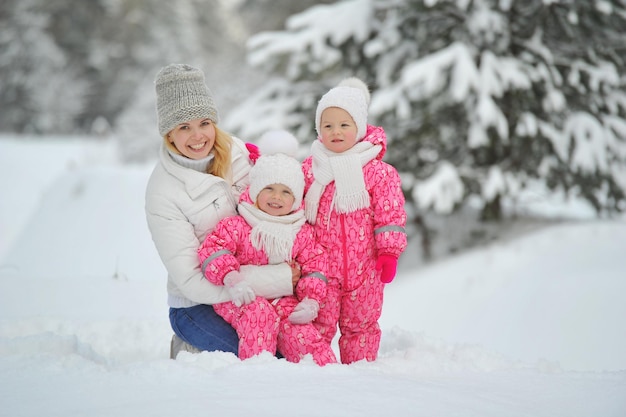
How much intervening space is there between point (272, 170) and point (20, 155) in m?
18.6

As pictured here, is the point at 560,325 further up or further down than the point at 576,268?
further down

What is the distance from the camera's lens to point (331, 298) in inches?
113

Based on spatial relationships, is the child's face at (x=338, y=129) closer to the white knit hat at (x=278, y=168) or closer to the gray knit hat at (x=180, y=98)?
the white knit hat at (x=278, y=168)

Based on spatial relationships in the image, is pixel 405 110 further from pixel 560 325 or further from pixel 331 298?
pixel 331 298

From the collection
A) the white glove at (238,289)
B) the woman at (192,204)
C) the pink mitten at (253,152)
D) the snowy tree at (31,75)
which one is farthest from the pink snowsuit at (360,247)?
the snowy tree at (31,75)

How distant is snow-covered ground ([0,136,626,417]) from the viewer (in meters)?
1.97

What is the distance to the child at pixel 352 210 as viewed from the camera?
2.83m

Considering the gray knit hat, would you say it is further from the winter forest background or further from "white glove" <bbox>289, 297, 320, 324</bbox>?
the winter forest background

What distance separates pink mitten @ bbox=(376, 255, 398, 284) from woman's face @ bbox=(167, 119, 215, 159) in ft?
3.19

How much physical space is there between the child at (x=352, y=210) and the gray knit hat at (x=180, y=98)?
0.55 m

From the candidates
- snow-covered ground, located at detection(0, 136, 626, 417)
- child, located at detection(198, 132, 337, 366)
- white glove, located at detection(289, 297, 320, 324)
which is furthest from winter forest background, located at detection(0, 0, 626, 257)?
white glove, located at detection(289, 297, 320, 324)

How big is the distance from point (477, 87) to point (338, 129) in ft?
11.8

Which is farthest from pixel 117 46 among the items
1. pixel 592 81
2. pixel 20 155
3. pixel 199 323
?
pixel 199 323

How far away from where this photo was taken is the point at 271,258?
2805 mm
